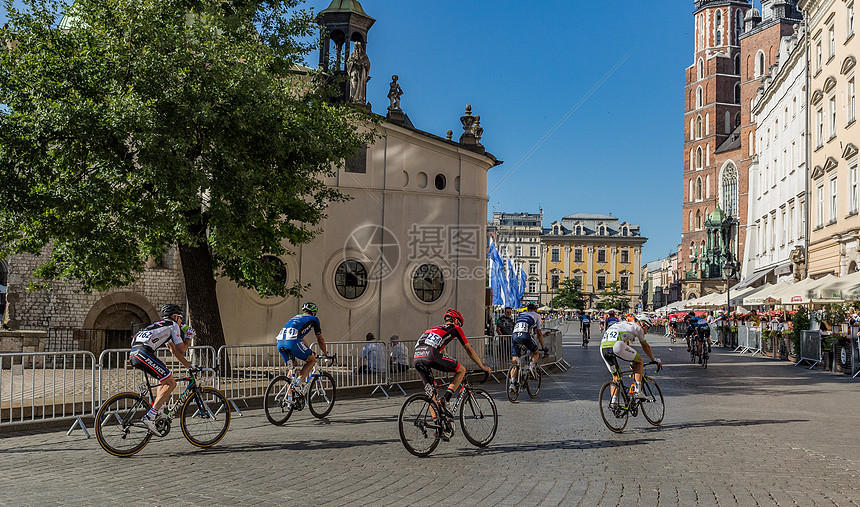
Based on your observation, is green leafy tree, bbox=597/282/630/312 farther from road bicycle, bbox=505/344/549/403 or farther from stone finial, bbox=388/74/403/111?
road bicycle, bbox=505/344/549/403

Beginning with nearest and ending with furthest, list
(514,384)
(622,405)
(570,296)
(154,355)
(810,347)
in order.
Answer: (154,355) → (622,405) → (514,384) → (810,347) → (570,296)

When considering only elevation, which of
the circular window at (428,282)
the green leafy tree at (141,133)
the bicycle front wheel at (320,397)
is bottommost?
the bicycle front wheel at (320,397)

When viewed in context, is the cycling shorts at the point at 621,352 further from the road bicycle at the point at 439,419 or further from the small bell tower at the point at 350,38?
the small bell tower at the point at 350,38

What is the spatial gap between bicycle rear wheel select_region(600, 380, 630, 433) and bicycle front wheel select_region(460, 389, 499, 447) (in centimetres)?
190

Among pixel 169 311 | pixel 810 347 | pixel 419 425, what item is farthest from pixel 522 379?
pixel 810 347

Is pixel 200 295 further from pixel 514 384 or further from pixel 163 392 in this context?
pixel 163 392

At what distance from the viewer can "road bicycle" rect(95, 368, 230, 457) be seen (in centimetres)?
884

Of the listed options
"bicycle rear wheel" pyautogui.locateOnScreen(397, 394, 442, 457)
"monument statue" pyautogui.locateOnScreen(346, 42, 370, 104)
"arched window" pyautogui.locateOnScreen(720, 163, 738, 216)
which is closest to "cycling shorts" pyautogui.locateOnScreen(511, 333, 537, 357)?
"bicycle rear wheel" pyautogui.locateOnScreen(397, 394, 442, 457)

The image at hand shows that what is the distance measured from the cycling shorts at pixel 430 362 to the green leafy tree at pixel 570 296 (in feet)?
397

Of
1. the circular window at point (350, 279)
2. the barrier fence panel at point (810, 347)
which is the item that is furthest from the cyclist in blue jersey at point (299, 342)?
the barrier fence panel at point (810, 347)

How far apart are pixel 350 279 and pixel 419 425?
15.9 m

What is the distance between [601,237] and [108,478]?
139 meters

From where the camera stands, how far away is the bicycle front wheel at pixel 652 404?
11.3 meters

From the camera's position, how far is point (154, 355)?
9.15 metres
